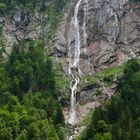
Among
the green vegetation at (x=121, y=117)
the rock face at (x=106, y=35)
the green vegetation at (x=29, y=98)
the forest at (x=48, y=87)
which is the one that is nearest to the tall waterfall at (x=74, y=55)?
the forest at (x=48, y=87)

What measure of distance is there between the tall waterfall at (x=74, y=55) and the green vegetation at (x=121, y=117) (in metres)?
14.1

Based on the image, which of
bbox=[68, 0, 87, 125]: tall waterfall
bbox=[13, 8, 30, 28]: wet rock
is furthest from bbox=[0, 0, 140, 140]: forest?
bbox=[13, 8, 30, 28]: wet rock

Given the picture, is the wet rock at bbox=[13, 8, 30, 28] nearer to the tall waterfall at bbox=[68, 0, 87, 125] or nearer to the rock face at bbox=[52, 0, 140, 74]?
the rock face at bbox=[52, 0, 140, 74]

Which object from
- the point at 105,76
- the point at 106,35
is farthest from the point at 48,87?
the point at 106,35

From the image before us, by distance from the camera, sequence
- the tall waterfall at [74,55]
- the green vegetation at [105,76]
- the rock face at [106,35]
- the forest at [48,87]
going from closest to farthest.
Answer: the forest at [48,87]
the tall waterfall at [74,55]
the green vegetation at [105,76]
the rock face at [106,35]

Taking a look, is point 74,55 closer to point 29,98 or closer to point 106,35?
point 106,35

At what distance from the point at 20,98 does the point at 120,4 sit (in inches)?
2450

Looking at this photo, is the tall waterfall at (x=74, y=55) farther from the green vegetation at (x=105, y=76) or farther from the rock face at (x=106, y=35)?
the green vegetation at (x=105, y=76)

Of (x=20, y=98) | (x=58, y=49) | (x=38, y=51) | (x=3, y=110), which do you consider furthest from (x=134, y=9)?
(x=3, y=110)

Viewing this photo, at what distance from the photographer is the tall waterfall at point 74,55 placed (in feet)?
438

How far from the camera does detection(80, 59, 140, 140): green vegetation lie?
10131 centimetres

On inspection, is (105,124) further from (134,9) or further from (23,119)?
(134,9)

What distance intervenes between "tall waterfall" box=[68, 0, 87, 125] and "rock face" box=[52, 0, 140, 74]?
55.6 inches

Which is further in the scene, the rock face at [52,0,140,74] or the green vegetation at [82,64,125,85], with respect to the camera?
the rock face at [52,0,140,74]
